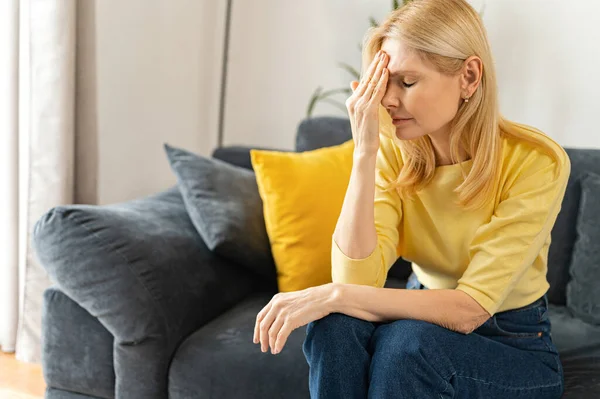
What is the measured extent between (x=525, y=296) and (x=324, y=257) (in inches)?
24.2

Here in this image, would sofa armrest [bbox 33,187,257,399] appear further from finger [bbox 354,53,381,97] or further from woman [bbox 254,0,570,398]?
finger [bbox 354,53,381,97]

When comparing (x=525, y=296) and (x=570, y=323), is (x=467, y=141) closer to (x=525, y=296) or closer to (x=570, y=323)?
(x=525, y=296)

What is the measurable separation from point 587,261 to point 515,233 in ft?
2.17

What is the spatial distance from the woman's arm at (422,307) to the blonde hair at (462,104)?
0.72ft

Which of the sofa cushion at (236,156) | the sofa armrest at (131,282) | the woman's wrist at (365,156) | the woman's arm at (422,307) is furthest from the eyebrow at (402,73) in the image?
the sofa cushion at (236,156)

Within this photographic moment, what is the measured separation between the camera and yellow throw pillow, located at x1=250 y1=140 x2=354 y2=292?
6.59 feet

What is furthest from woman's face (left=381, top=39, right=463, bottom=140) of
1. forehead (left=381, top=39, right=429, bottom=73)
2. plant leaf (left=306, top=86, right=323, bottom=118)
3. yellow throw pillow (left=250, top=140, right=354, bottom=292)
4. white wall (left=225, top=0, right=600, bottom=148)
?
plant leaf (left=306, top=86, right=323, bottom=118)

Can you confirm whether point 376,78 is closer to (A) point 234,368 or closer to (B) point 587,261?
(A) point 234,368

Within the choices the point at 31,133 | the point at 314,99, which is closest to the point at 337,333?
the point at 31,133

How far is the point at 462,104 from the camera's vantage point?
59.3 inches

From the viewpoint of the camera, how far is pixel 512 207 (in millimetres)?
1489

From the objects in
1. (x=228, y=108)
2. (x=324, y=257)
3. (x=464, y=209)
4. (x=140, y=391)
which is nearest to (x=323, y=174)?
(x=324, y=257)

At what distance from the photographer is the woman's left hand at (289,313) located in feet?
4.48

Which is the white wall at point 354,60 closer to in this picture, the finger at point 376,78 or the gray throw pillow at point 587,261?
the gray throw pillow at point 587,261
